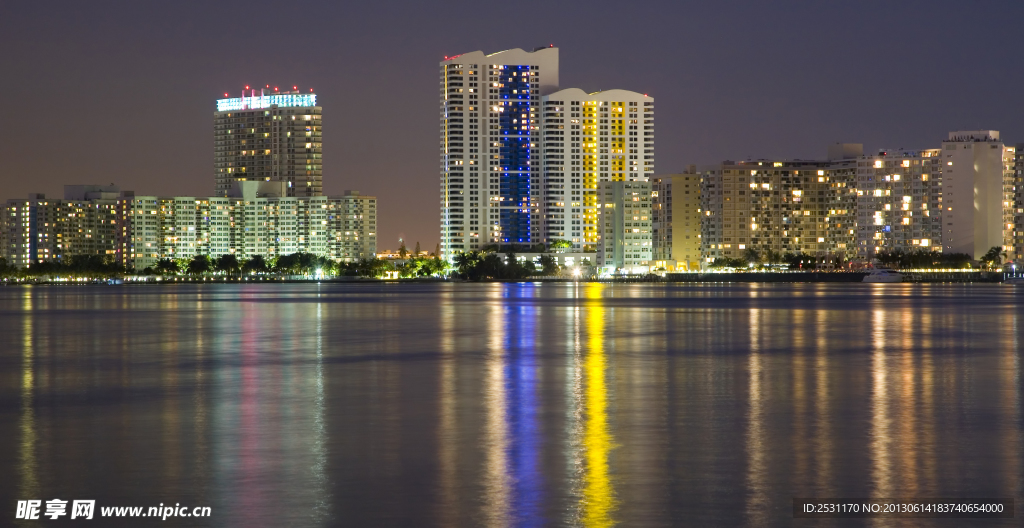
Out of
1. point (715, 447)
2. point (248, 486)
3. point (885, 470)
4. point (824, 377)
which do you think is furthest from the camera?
point (824, 377)

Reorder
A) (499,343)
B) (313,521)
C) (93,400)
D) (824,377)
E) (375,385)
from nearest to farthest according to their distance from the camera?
(313,521) → (93,400) → (375,385) → (824,377) → (499,343)

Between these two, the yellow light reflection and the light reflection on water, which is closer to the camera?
the yellow light reflection

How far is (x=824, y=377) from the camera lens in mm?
25625

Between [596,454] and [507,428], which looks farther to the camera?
[507,428]

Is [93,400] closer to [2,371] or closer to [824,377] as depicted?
[2,371]

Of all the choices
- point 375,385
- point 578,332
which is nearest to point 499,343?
point 578,332

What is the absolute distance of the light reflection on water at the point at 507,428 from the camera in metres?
12.4

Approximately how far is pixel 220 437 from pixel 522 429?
4.34m

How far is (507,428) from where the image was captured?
1742 cm

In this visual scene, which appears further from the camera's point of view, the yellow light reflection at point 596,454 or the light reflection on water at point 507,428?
the light reflection on water at point 507,428

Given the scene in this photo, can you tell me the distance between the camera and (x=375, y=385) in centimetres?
2388

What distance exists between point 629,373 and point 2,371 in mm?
14820

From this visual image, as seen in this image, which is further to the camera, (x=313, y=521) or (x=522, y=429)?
(x=522, y=429)

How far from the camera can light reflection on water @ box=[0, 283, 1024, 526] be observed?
40.7ft
